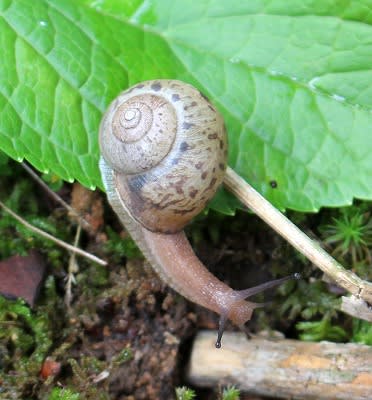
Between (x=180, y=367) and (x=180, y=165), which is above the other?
(x=180, y=165)

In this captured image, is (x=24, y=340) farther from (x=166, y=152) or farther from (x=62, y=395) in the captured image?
(x=166, y=152)

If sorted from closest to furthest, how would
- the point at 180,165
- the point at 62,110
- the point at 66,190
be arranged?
1. the point at 180,165
2. the point at 62,110
3. the point at 66,190

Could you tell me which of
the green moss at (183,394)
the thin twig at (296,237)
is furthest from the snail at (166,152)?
the green moss at (183,394)

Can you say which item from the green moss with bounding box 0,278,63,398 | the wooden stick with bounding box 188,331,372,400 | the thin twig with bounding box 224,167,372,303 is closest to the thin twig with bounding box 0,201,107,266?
the green moss with bounding box 0,278,63,398

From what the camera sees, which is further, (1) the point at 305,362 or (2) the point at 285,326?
(2) the point at 285,326

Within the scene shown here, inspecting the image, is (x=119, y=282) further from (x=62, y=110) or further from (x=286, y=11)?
(x=286, y=11)

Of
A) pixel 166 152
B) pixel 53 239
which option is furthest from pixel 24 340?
pixel 166 152

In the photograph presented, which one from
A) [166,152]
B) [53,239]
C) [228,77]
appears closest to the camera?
[166,152]

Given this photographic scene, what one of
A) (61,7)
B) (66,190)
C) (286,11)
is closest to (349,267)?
(286,11)
